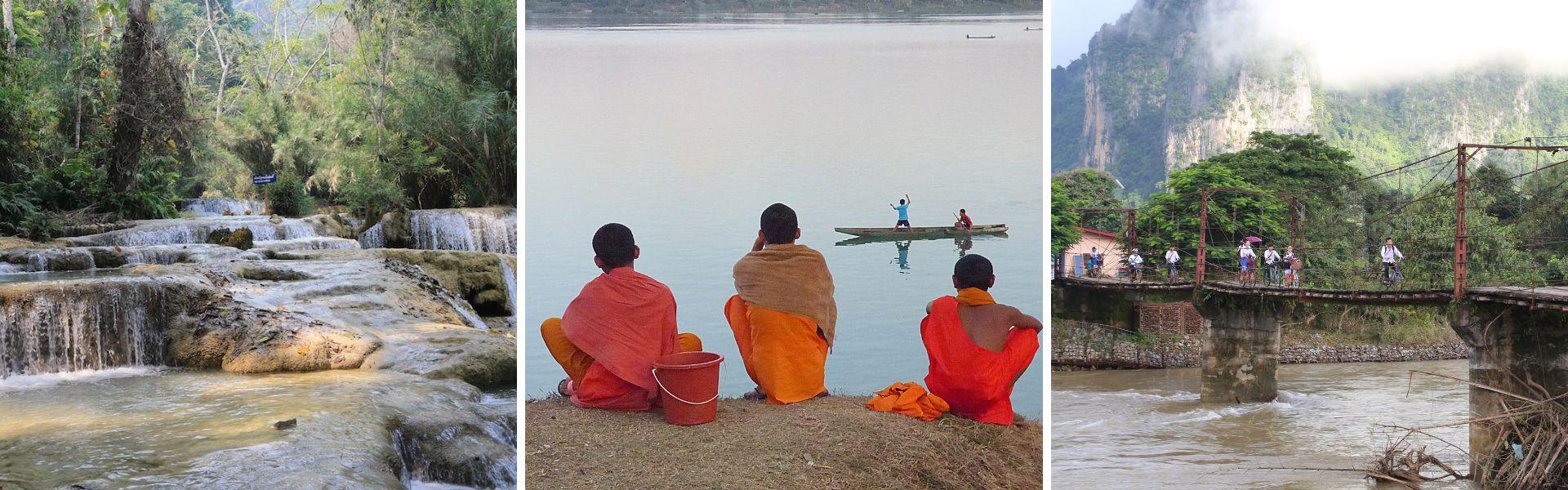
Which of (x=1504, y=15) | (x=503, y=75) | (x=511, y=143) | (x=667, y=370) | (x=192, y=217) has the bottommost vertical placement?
(x=667, y=370)

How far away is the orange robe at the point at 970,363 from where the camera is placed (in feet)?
12.6

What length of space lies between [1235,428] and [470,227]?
9927 millimetres

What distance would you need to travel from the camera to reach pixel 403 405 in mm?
4062

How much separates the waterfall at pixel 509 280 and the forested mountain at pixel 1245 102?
500 inches

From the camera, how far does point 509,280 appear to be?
636 cm

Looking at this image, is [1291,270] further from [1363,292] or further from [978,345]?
[978,345]

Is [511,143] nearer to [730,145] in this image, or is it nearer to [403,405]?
[730,145]

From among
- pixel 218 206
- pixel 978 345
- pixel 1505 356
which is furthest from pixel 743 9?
pixel 1505 356

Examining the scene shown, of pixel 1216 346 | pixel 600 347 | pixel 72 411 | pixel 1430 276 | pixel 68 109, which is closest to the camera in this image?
pixel 600 347

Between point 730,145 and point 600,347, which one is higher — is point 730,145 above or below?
above

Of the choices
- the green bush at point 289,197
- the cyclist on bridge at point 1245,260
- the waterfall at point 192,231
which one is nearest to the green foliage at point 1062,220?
the cyclist on bridge at point 1245,260

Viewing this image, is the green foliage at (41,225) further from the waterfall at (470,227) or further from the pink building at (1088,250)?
the pink building at (1088,250)

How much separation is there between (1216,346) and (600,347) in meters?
11.3

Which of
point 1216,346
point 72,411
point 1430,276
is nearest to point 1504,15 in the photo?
point 1430,276
